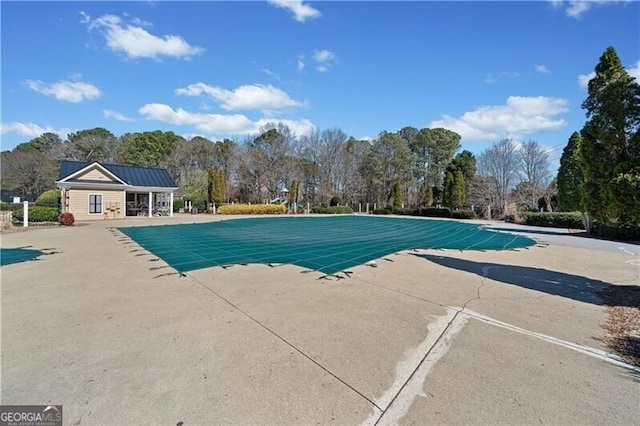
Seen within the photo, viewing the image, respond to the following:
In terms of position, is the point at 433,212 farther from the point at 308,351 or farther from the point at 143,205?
the point at 308,351

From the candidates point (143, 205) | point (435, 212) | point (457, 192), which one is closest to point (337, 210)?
point (435, 212)

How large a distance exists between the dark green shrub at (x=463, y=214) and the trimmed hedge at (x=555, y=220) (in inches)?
206

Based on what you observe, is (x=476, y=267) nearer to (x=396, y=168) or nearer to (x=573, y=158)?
(x=573, y=158)

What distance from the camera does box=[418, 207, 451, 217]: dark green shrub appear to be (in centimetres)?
2916

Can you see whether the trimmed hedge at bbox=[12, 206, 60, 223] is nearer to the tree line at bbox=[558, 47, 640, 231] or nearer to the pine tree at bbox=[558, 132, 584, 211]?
the tree line at bbox=[558, 47, 640, 231]

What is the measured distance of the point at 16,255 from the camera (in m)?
7.24

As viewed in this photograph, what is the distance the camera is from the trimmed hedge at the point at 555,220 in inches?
691

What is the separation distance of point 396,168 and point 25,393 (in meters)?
36.6

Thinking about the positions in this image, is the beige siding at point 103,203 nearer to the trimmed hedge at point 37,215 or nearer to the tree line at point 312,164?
the trimmed hedge at point 37,215

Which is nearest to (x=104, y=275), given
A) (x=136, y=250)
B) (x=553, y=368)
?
(x=136, y=250)

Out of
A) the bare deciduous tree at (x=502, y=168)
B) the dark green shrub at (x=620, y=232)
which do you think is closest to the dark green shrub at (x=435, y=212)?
the bare deciduous tree at (x=502, y=168)

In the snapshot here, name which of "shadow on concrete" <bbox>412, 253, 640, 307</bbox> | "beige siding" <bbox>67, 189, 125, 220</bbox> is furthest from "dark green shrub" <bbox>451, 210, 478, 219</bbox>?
"beige siding" <bbox>67, 189, 125, 220</bbox>

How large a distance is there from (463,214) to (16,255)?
28557mm

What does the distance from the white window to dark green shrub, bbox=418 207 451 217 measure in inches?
1071
